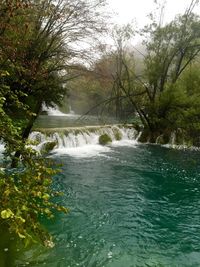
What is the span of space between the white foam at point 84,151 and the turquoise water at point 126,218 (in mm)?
2461

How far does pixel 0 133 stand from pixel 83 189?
25.4 ft

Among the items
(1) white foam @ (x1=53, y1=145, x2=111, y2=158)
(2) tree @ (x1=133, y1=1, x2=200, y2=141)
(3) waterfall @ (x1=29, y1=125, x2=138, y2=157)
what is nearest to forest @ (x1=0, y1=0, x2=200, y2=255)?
(2) tree @ (x1=133, y1=1, x2=200, y2=141)

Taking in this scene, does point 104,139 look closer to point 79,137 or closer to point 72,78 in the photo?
point 79,137

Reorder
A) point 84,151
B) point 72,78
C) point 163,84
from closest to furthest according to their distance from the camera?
point 72,78, point 84,151, point 163,84

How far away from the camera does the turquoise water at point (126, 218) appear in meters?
6.44

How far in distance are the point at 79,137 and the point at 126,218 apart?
43.7 feet

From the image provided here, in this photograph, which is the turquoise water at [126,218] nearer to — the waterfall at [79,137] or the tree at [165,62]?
the waterfall at [79,137]

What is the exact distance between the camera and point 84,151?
1953 centimetres

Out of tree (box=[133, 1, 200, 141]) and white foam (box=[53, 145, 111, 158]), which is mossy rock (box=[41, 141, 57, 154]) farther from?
tree (box=[133, 1, 200, 141])

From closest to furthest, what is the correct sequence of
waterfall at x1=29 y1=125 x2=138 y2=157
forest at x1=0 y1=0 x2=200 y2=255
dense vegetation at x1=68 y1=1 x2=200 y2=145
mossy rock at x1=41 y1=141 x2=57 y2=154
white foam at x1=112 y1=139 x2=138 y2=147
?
forest at x1=0 y1=0 x2=200 y2=255
mossy rock at x1=41 y1=141 x2=57 y2=154
waterfall at x1=29 y1=125 x2=138 y2=157
dense vegetation at x1=68 y1=1 x2=200 y2=145
white foam at x1=112 y1=139 x2=138 y2=147

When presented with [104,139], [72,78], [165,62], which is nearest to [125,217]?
[72,78]

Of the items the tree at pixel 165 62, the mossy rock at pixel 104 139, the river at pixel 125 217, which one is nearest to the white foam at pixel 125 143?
the mossy rock at pixel 104 139

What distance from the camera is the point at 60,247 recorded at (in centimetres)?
667

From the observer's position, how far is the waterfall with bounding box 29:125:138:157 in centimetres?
1912
